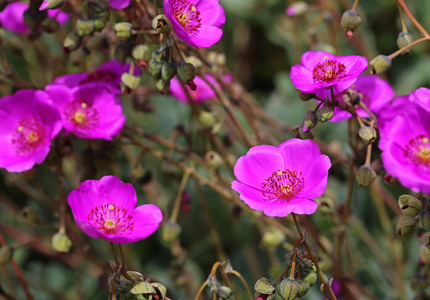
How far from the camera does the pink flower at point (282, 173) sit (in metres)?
0.84

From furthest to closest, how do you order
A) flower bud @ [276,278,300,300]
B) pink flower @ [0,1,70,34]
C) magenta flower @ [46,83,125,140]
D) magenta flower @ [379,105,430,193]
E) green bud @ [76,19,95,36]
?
pink flower @ [0,1,70,34] → magenta flower @ [46,83,125,140] → green bud @ [76,19,95,36] → magenta flower @ [379,105,430,193] → flower bud @ [276,278,300,300]

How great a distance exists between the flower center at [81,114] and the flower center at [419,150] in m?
0.57

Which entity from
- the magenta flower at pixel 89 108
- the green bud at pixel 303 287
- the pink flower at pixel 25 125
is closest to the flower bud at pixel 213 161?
the magenta flower at pixel 89 108

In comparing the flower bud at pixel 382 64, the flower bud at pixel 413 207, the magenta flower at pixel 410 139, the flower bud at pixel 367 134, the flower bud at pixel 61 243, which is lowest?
the flower bud at pixel 61 243

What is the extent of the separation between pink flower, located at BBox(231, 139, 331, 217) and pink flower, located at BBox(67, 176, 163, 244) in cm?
15

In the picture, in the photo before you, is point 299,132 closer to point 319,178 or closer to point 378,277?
point 319,178

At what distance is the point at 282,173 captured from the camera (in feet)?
2.94

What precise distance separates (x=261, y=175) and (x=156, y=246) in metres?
0.91

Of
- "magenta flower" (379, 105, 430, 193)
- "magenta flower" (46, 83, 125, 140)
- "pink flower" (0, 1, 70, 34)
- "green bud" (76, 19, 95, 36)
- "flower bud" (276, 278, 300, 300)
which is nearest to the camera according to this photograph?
"flower bud" (276, 278, 300, 300)

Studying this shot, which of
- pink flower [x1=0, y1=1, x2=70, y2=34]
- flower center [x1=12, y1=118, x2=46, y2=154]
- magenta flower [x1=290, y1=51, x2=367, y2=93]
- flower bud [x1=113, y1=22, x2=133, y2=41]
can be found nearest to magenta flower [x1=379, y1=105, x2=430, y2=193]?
magenta flower [x1=290, y1=51, x2=367, y2=93]

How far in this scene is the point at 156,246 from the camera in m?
1.74

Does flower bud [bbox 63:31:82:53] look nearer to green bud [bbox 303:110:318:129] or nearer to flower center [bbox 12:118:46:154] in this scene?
flower center [bbox 12:118:46:154]

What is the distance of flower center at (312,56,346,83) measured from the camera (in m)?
0.86

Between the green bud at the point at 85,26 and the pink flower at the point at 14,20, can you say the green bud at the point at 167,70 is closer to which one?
the green bud at the point at 85,26
